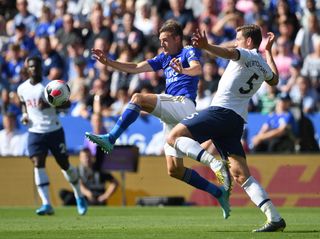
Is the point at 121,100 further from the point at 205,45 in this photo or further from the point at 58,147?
the point at 205,45

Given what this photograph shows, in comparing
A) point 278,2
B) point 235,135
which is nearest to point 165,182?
point 278,2

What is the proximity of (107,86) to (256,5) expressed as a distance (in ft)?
13.5

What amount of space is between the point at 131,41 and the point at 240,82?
1245 cm

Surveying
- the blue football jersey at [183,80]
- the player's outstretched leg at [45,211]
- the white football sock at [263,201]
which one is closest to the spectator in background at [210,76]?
the player's outstretched leg at [45,211]

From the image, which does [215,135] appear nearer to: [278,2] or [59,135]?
[59,135]

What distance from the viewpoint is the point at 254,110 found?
2133 centimetres

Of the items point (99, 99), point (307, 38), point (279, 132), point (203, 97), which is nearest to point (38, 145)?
point (203, 97)

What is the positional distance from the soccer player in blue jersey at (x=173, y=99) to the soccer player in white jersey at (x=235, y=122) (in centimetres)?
78

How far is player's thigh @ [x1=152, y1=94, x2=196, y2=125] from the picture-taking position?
12.9 metres

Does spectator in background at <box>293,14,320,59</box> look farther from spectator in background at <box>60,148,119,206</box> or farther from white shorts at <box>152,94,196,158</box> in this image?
white shorts at <box>152,94,196,158</box>

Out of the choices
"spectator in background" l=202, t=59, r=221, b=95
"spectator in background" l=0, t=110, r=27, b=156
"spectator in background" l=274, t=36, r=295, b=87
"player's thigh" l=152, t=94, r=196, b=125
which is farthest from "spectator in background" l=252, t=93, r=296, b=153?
"player's thigh" l=152, t=94, r=196, b=125

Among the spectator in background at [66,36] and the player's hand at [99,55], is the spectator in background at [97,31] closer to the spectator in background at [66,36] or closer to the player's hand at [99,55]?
the spectator in background at [66,36]

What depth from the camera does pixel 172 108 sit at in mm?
13008

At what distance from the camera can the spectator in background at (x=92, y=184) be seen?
20953mm
